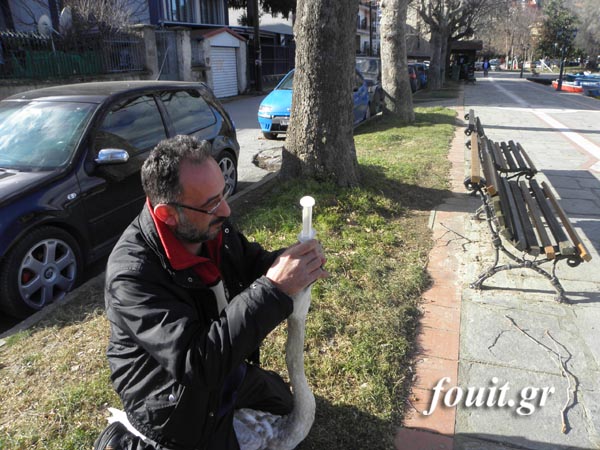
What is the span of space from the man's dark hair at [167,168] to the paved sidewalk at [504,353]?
5.37 feet

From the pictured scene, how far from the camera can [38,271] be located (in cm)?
361

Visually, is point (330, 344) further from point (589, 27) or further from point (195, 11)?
point (589, 27)

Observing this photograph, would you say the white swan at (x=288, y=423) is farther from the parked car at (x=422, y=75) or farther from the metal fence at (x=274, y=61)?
the parked car at (x=422, y=75)

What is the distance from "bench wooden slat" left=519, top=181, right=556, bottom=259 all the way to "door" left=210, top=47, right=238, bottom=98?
1880 centimetres

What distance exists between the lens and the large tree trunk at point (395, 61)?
11969 mm

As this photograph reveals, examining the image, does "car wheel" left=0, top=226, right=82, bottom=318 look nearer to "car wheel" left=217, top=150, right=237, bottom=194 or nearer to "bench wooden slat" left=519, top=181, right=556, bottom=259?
"car wheel" left=217, top=150, right=237, bottom=194

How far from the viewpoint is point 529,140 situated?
34.2ft

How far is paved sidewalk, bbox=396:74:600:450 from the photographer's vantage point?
2406 millimetres

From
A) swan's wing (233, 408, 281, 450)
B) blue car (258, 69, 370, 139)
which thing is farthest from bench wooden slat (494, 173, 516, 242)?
blue car (258, 69, 370, 139)

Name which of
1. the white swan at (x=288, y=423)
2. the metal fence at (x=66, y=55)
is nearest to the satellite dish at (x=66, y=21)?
the metal fence at (x=66, y=55)

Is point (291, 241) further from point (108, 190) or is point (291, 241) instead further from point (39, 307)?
point (39, 307)

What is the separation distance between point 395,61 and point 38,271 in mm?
10725

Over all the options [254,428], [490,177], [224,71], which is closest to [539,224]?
[490,177]

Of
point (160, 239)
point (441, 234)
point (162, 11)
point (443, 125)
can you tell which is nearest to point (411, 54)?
point (162, 11)
